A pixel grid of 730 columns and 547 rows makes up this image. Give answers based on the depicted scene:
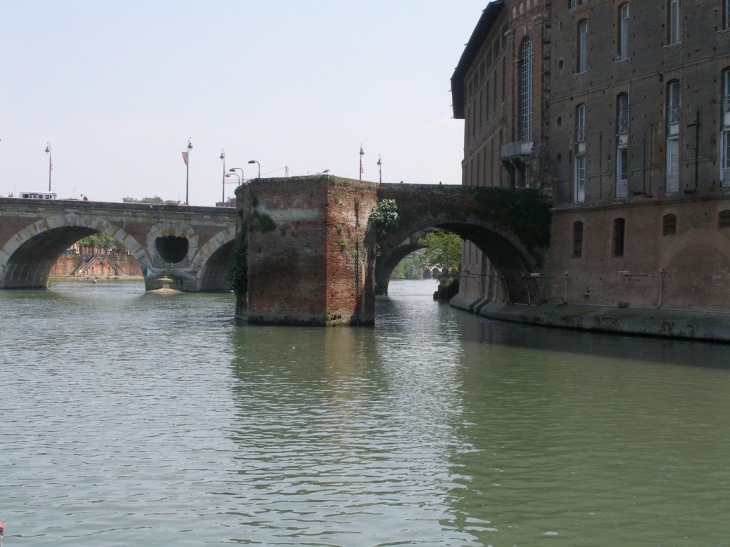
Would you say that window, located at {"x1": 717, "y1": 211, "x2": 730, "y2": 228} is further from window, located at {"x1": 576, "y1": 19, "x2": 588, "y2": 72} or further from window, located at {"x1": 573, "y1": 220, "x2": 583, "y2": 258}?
window, located at {"x1": 576, "y1": 19, "x2": 588, "y2": 72}

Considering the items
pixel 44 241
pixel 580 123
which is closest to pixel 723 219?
pixel 580 123

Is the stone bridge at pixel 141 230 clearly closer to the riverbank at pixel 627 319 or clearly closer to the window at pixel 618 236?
the riverbank at pixel 627 319

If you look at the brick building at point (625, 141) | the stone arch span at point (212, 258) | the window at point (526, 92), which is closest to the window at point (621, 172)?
the brick building at point (625, 141)

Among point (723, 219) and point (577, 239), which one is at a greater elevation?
point (723, 219)

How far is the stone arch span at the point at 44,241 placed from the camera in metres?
75.1

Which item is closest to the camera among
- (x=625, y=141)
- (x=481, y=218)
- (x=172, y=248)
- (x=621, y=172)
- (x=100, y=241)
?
(x=625, y=141)

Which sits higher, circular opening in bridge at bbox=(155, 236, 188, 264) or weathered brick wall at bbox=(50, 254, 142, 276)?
circular opening in bridge at bbox=(155, 236, 188, 264)

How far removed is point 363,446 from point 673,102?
2502 centimetres

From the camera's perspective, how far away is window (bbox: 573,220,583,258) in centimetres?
4219

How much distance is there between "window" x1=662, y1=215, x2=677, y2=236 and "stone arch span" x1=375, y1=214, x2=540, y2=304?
7.58m

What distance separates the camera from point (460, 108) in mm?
75562

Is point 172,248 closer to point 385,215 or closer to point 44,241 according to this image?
point 44,241

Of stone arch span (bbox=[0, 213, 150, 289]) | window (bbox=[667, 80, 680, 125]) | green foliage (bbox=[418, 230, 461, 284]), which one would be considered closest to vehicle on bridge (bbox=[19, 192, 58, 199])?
stone arch span (bbox=[0, 213, 150, 289])

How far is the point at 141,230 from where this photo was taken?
76750 millimetres
